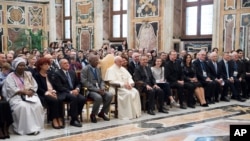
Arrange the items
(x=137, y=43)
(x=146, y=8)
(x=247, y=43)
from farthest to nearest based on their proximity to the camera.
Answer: (x=137, y=43) < (x=146, y=8) < (x=247, y=43)

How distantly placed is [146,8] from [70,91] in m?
7.10

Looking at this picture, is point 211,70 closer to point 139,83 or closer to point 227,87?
point 227,87

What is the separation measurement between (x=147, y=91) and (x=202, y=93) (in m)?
1.48

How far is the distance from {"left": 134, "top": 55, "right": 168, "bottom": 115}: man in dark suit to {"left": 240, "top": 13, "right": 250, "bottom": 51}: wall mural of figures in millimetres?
4178

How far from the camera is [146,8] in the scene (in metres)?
12.0

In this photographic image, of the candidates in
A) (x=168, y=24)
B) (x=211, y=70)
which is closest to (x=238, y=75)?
(x=211, y=70)

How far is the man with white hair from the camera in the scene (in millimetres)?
6059

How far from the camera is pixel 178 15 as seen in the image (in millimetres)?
12203

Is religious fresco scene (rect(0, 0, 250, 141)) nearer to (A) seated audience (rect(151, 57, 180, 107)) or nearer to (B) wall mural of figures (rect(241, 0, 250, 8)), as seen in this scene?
(B) wall mural of figures (rect(241, 0, 250, 8))

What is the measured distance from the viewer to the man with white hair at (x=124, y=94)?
6059 millimetres

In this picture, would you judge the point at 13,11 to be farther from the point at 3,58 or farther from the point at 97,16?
the point at 3,58

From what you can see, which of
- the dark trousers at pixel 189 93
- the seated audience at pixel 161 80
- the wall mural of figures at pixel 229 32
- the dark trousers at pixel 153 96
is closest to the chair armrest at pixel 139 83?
the dark trousers at pixel 153 96

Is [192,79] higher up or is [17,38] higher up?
[17,38]

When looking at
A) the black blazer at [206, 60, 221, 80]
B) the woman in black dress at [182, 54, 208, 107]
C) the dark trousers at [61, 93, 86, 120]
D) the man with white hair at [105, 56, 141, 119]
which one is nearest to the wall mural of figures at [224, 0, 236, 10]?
the black blazer at [206, 60, 221, 80]
